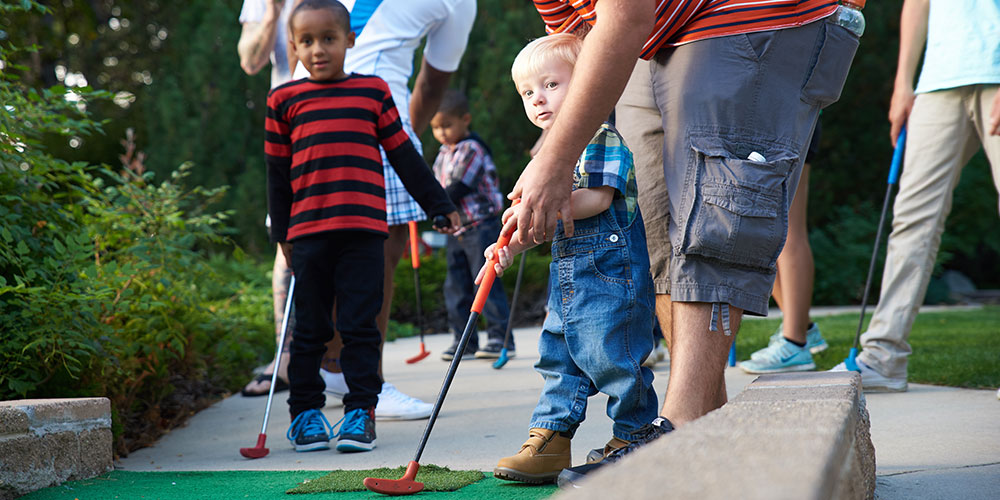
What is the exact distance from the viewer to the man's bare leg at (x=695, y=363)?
2152 mm

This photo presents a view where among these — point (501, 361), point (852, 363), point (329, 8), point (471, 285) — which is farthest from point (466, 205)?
point (852, 363)

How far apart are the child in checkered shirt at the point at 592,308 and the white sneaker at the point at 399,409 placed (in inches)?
49.4

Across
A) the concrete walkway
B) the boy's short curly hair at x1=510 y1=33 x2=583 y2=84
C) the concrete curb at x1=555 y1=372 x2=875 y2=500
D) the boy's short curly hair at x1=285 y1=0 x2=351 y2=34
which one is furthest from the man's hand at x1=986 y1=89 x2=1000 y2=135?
the boy's short curly hair at x1=285 y1=0 x2=351 y2=34

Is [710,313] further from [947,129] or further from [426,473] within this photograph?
[947,129]

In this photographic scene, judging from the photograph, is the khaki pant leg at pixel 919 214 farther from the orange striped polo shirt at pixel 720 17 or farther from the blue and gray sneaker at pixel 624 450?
the blue and gray sneaker at pixel 624 450

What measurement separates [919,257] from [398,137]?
2.11 meters

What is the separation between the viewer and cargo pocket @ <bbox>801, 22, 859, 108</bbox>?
228 centimetres

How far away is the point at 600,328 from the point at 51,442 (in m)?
1.51

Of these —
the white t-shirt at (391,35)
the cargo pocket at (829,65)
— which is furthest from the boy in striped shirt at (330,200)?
the cargo pocket at (829,65)

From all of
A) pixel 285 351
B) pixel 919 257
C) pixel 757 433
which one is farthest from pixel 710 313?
pixel 285 351

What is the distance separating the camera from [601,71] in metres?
2.05

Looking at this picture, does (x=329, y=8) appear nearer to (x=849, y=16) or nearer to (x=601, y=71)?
(x=601, y=71)

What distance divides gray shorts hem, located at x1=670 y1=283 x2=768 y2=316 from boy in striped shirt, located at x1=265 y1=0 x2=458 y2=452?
129 cm

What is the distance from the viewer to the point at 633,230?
2385 millimetres
